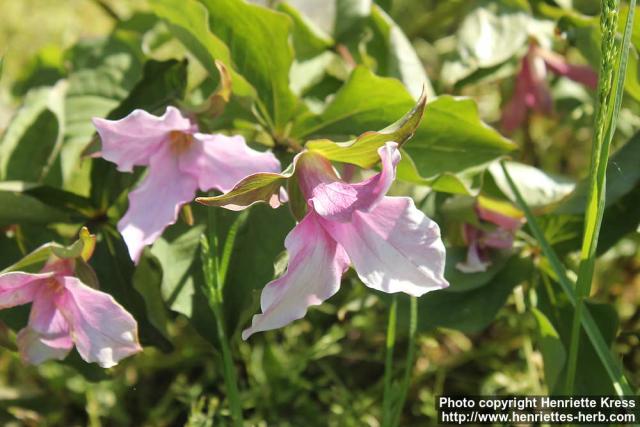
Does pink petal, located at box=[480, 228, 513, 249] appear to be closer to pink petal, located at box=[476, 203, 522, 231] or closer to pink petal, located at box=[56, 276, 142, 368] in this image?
pink petal, located at box=[476, 203, 522, 231]

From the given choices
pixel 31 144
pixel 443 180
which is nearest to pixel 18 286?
pixel 31 144

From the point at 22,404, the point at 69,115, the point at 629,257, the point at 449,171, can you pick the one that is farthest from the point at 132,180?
the point at 629,257

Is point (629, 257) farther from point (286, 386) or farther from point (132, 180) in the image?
point (132, 180)

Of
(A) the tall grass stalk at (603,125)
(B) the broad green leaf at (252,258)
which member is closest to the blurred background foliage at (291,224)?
(B) the broad green leaf at (252,258)

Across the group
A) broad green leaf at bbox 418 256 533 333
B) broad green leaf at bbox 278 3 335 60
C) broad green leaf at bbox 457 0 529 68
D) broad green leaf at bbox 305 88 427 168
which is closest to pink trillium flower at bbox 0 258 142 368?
broad green leaf at bbox 305 88 427 168

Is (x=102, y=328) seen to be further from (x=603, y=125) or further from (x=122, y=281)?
(x=603, y=125)
